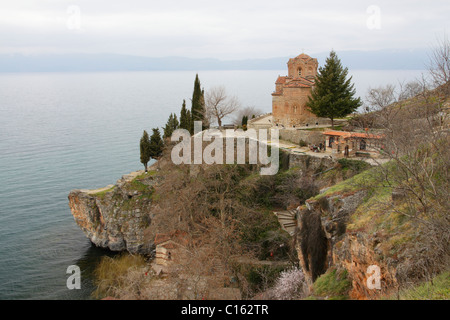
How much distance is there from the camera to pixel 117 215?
1346 inches

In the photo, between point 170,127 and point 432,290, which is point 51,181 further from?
point 432,290

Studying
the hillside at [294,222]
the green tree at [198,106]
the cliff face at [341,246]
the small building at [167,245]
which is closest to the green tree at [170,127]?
the green tree at [198,106]

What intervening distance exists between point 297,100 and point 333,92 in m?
4.36

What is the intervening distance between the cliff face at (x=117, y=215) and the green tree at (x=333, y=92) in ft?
58.2

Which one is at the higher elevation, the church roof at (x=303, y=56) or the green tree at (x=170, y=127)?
the church roof at (x=303, y=56)

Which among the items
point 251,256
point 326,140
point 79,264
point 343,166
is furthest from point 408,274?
point 79,264

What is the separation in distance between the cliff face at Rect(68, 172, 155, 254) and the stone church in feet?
49.6

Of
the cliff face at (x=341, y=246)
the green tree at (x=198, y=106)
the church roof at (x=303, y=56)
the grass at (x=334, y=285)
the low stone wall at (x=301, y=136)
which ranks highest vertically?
the church roof at (x=303, y=56)

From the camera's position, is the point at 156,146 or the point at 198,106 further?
the point at 198,106

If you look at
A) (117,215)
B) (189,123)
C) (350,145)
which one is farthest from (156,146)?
(350,145)

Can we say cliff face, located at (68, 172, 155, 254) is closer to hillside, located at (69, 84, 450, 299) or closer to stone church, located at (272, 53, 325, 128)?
hillside, located at (69, 84, 450, 299)

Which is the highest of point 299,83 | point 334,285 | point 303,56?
point 303,56

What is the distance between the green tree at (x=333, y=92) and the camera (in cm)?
3388

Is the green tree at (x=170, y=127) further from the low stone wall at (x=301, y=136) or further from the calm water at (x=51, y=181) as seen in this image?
the calm water at (x=51, y=181)
